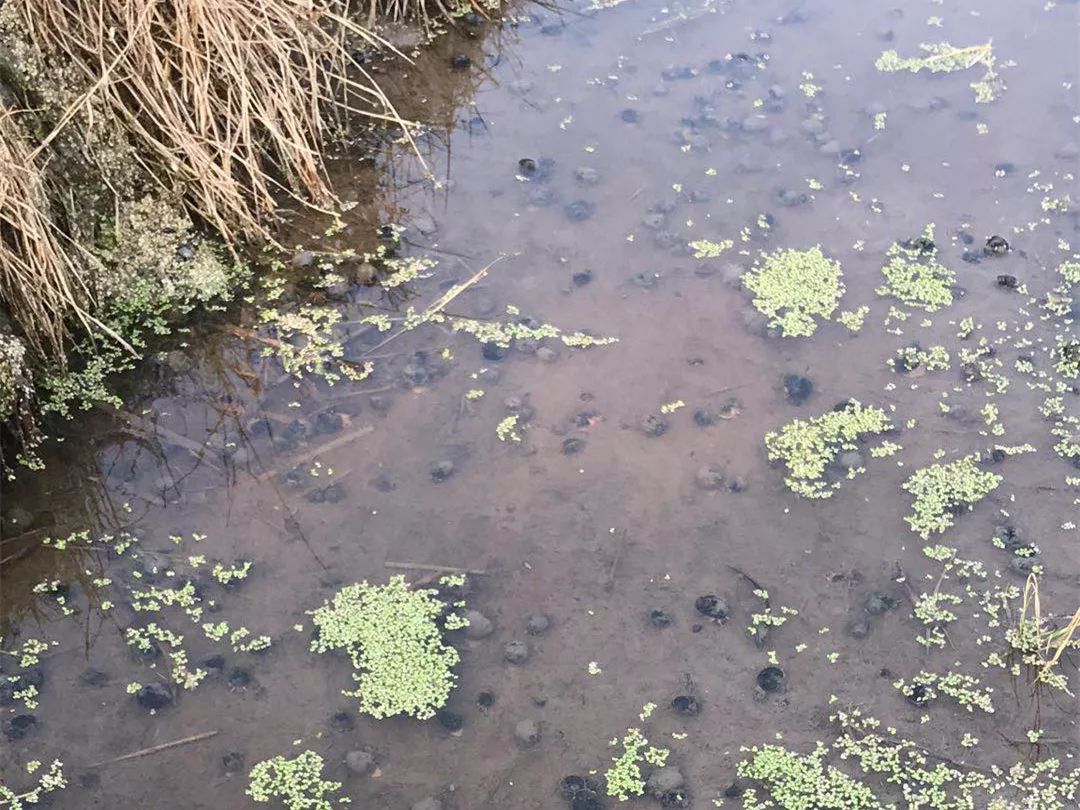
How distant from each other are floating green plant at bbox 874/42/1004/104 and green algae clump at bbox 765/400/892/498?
2.44 metres

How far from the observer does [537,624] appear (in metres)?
3.56

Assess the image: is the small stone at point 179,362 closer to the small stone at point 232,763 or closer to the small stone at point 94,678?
the small stone at point 94,678

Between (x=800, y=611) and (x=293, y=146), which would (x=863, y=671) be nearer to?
(x=800, y=611)

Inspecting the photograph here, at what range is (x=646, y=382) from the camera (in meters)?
4.33

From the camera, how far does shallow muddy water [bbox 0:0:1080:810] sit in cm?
333

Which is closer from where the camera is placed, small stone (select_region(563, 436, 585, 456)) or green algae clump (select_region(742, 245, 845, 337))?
small stone (select_region(563, 436, 585, 456))

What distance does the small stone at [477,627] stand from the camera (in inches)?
140

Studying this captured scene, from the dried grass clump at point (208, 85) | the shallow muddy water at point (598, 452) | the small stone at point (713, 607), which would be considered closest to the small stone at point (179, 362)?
the shallow muddy water at point (598, 452)

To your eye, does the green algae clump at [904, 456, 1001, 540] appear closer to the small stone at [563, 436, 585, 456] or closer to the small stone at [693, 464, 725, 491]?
the small stone at [693, 464, 725, 491]

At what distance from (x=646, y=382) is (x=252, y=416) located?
1.48m

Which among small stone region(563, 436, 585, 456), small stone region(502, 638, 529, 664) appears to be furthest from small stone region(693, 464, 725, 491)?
small stone region(502, 638, 529, 664)

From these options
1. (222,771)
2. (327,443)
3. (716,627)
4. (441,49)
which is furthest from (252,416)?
(441,49)

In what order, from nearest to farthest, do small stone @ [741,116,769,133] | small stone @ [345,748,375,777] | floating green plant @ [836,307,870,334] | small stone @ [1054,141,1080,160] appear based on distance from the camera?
small stone @ [345,748,375,777]
floating green plant @ [836,307,870,334]
small stone @ [1054,141,1080,160]
small stone @ [741,116,769,133]

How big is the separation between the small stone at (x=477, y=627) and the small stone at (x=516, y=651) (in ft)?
0.24
